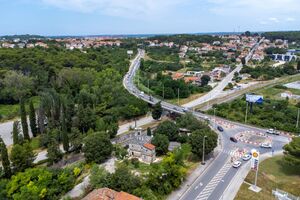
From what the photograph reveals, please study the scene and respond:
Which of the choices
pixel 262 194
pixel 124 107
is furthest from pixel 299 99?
pixel 262 194

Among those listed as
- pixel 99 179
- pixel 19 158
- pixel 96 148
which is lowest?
pixel 96 148

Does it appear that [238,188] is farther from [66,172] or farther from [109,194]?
[66,172]

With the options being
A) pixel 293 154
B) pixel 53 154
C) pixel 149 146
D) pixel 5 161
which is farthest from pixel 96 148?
pixel 293 154

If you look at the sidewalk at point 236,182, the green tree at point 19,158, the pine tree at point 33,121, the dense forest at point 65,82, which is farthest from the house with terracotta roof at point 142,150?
the pine tree at point 33,121

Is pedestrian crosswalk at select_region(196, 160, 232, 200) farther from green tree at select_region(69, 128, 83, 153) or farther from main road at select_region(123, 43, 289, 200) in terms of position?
green tree at select_region(69, 128, 83, 153)

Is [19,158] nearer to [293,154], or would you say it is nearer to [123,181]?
[123,181]

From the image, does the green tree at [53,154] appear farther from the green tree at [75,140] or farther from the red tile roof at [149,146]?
the red tile roof at [149,146]

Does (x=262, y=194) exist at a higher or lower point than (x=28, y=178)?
lower
